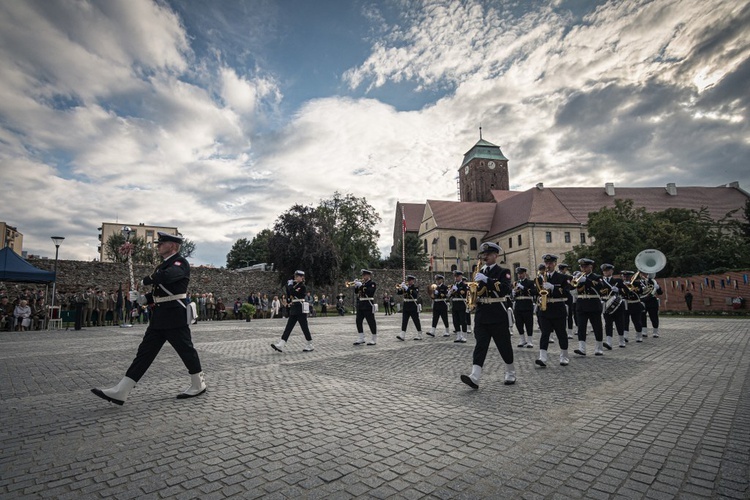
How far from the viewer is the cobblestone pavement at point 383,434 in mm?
3014

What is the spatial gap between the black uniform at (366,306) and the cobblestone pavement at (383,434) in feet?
12.9

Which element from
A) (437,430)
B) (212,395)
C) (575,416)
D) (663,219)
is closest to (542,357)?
(575,416)

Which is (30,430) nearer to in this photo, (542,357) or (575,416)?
(575,416)

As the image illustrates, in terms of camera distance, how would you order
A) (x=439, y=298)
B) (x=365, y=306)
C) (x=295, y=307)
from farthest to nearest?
(x=439, y=298)
(x=365, y=306)
(x=295, y=307)

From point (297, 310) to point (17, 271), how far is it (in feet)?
54.3

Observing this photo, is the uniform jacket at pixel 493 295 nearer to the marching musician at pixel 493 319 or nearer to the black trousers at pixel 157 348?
the marching musician at pixel 493 319

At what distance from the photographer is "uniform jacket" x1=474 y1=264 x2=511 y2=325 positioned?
6.44 meters

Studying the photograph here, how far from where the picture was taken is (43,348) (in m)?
11.9

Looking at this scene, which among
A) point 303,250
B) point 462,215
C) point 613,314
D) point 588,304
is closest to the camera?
point 588,304

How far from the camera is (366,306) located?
1177cm

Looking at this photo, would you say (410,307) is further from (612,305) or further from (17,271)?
(17,271)

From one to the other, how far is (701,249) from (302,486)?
41256mm

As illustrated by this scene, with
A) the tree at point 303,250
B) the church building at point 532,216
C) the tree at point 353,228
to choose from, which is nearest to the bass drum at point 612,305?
the tree at point 303,250

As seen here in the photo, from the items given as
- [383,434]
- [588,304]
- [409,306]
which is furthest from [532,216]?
[383,434]
